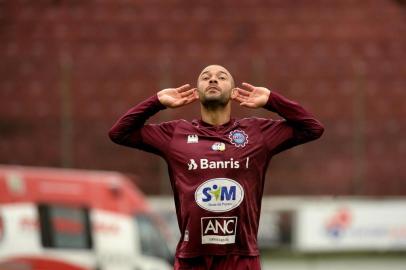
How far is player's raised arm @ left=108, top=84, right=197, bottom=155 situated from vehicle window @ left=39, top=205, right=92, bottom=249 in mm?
5728

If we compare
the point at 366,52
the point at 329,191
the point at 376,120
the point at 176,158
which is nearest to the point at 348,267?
the point at 329,191

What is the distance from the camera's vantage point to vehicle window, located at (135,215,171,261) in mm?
11695

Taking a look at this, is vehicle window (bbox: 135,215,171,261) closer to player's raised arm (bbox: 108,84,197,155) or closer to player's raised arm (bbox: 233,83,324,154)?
player's raised arm (bbox: 108,84,197,155)

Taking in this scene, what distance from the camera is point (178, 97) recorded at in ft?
18.3

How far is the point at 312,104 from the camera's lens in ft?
53.7

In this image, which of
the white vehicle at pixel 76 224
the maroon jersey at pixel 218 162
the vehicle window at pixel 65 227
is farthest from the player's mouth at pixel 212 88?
the vehicle window at pixel 65 227

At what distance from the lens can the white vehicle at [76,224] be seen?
35.6 ft

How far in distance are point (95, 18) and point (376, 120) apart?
5.20m

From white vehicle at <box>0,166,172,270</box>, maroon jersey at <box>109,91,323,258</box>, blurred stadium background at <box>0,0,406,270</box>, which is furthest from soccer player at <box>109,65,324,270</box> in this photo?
blurred stadium background at <box>0,0,406,270</box>

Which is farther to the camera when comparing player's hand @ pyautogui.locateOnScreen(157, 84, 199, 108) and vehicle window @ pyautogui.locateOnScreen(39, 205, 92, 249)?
vehicle window @ pyautogui.locateOnScreen(39, 205, 92, 249)

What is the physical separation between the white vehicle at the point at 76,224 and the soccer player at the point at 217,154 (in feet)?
18.1

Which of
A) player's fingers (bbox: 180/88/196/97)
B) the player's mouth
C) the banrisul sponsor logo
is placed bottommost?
the banrisul sponsor logo

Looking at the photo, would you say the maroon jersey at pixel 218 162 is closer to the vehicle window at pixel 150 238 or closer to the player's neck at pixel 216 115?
the player's neck at pixel 216 115

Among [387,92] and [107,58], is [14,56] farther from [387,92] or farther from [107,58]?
[387,92]
